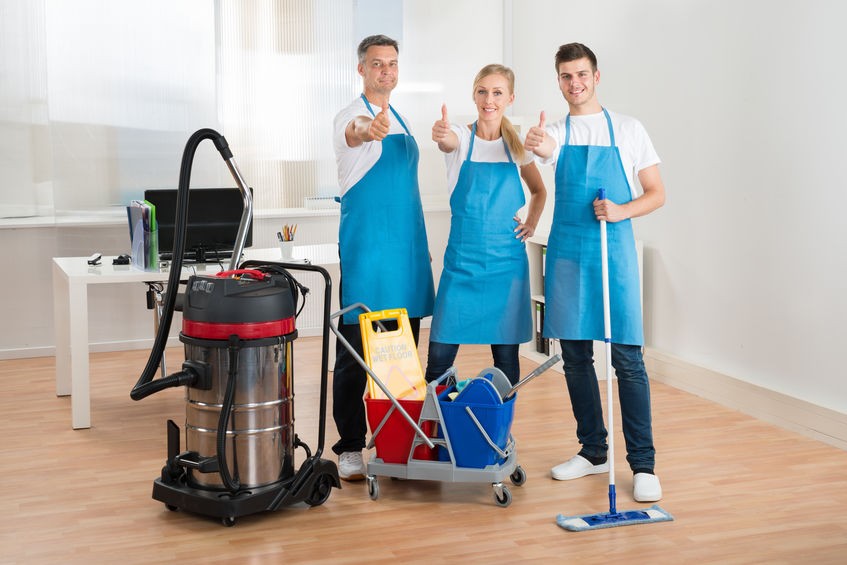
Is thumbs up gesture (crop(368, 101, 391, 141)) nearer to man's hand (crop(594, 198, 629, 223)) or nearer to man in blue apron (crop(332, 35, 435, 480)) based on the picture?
man in blue apron (crop(332, 35, 435, 480))

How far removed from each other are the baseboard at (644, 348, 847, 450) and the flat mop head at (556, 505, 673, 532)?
3.85 ft

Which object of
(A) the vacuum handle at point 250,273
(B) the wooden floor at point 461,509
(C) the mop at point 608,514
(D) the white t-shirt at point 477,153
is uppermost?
(D) the white t-shirt at point 477,153

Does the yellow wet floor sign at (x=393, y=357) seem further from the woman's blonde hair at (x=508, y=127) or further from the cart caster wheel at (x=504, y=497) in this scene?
the woman's blonde hair at (x=508, y=127)

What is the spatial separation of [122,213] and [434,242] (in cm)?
201

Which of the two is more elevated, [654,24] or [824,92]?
[654,24]

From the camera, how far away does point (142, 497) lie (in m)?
3.37

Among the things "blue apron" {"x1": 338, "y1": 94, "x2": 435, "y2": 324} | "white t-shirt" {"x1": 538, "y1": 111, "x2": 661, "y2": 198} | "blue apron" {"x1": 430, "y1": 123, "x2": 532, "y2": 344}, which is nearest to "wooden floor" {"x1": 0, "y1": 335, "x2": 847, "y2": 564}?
"blue apron" {"x1": 430, "y1": 123, "x2": 532, "y2": 344}

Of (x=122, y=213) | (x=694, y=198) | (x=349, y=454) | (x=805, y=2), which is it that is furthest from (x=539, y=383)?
(x=122, y=213)

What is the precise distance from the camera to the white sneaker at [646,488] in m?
3.27

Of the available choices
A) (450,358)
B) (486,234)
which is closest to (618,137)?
(486,234)

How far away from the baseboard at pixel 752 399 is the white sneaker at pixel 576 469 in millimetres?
1019

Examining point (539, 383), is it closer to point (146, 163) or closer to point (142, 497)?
point (142, 497)

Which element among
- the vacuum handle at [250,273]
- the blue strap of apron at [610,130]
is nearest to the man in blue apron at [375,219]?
the vacuum handle at [250,273]

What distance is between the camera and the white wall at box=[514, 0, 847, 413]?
3965 millimetres
